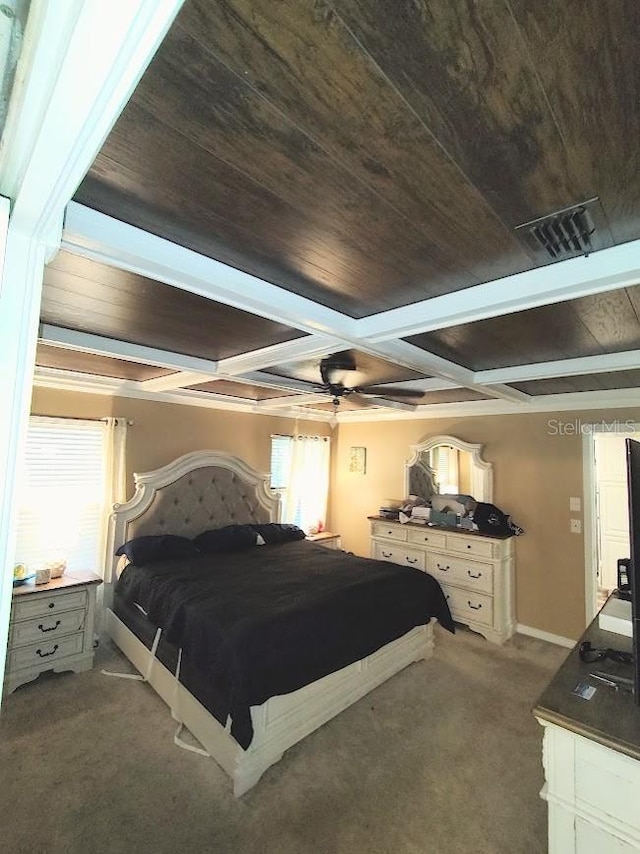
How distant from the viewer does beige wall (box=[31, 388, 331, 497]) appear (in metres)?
3.48

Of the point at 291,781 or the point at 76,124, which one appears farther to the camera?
the point at 291,781

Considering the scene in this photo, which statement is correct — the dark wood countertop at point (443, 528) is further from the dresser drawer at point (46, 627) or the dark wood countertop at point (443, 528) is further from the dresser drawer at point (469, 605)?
the dresser drawer at point (46, 627)

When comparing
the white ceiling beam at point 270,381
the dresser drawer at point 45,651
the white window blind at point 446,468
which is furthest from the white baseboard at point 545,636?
the dresser drawer at point 45,651

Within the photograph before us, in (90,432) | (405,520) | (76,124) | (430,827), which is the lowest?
(430,827)

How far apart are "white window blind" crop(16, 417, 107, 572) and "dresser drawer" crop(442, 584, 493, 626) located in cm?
345

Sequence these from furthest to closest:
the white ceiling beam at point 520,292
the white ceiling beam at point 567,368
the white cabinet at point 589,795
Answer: the white ceiling beam at point 567,368 → the white ceiling beam at point 520,292 → the white cabinet at point 589,795

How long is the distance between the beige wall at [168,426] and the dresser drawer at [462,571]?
Result: 2282 mm

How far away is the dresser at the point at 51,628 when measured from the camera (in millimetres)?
2752

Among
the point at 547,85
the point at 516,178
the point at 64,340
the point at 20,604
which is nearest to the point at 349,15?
the point at 547,85

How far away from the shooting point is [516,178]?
99 centimetres

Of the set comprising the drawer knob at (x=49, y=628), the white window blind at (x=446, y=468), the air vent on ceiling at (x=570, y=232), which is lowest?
the drawer knob at (x=49, y=628)

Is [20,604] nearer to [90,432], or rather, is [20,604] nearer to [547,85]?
[90,432]

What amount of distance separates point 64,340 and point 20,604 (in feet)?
6.20

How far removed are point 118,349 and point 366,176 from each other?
1.98 m
